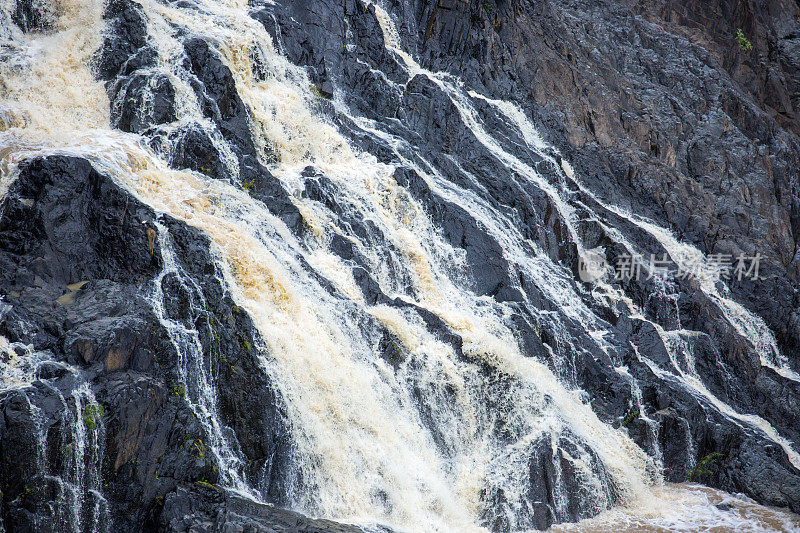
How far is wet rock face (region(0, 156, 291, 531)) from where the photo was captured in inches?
340

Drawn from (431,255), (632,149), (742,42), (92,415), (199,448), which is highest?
(742,42)

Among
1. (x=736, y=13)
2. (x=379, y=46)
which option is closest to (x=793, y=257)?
(x=736, y=13)

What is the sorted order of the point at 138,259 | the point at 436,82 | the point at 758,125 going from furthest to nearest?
the point at 758,125
the point at 436,82
the point at 138,259

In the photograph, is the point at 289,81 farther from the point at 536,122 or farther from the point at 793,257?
the point at 793,257

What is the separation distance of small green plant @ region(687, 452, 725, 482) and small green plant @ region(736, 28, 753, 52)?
75.2 ft

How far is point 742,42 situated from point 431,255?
23580mm

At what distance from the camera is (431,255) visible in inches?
661

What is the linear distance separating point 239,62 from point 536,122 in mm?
11273

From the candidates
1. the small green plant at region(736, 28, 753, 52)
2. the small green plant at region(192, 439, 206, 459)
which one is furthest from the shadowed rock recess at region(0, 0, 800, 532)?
the small green plant at region(736, 28, 753, 52)

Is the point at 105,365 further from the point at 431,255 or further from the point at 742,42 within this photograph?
the point at 742,42

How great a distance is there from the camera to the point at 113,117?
14.8m

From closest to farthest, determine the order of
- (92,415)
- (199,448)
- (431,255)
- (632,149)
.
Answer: (92,415) → (199,448) → (431,255) → (632,149)

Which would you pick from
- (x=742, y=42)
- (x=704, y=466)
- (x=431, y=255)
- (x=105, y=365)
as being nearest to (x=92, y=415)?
(x=105, y=365)

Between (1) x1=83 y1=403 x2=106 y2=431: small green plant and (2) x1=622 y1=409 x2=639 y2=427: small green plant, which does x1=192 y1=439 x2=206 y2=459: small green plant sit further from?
(2) x1=622 y1=409 x2=639 y2=427: small green plant
